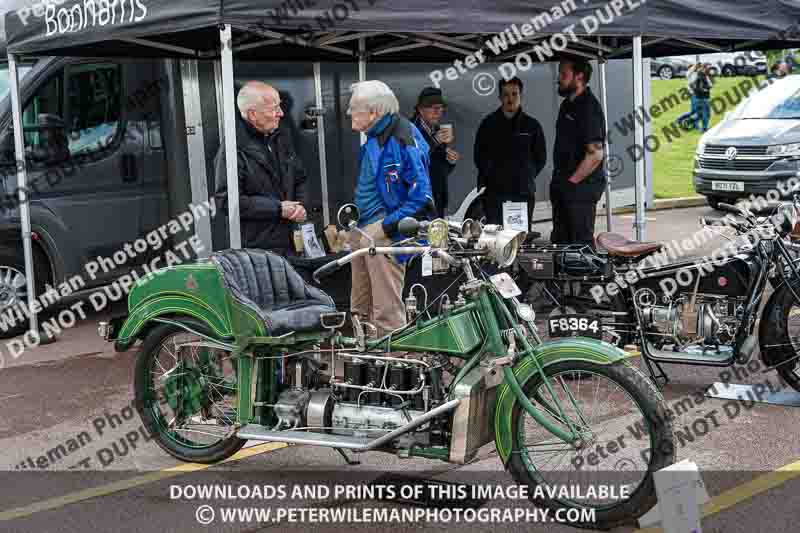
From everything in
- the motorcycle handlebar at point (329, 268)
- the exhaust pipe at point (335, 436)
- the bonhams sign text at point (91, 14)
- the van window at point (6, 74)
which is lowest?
the exhaust pipe at point (335, 436)

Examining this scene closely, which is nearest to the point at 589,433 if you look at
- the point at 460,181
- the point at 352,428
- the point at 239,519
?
the point at 352,428

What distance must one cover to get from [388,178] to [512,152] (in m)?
3.60

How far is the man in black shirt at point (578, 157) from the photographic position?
8898 millimetres

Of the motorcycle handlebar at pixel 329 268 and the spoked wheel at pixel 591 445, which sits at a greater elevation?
the motorcycle handlebar at pixel 329 268

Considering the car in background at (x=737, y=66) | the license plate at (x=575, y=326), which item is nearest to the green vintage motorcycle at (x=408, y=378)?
the license plate at (x=575, y=326)

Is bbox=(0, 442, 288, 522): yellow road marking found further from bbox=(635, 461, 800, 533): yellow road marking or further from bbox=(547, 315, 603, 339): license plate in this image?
bbox=(635, 461, 800, 533): yellow road marking

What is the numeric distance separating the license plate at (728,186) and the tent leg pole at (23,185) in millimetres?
9307

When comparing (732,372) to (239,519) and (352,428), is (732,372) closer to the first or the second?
(352,428)

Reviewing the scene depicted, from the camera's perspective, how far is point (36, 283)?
862 cm

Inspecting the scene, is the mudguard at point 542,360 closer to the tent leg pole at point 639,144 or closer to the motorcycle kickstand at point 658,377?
the motorcycle kickstand at point 658,377

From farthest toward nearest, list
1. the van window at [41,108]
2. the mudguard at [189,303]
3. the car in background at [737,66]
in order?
the car in background at [737,66] < the van window at [41,108] < the mudguard at [189,303]

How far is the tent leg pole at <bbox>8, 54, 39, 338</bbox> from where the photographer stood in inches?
314

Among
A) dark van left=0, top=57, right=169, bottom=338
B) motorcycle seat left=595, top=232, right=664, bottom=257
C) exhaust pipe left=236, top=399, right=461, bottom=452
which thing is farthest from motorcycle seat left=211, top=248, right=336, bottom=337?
dark van left=0, top=57, right=169, bottom=338

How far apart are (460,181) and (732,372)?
17.1ft
